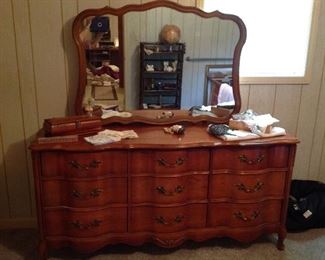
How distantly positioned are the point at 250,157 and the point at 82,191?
985 mm

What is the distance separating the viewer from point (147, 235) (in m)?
2.10

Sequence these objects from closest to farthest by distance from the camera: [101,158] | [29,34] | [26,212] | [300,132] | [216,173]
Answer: [101,158] < [216,173] < [29,34] < [26,212] < [300,132]

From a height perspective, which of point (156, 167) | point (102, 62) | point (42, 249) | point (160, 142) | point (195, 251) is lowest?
point (195, 251)

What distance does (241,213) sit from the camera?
215 centimetres

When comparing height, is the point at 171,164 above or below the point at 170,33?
below

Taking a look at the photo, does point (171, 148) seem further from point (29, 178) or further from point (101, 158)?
point (29, 178)

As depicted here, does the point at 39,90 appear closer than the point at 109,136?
No

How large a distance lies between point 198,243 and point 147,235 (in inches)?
17.1

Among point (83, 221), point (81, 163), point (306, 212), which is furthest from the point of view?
point (306, 212)

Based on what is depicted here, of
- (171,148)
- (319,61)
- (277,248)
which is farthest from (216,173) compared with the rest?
(319,61)

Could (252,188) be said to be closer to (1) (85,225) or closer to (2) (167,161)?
(2) (167,161)

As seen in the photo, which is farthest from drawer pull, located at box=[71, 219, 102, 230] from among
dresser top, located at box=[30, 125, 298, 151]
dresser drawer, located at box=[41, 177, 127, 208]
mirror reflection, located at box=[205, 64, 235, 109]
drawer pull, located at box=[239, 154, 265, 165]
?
mirror reflection, located at box=[205, 64, 235, 109]

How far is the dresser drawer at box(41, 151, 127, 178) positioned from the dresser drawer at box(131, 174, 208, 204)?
0.51 ft

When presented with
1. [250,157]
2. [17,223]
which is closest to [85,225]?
[17,223]
